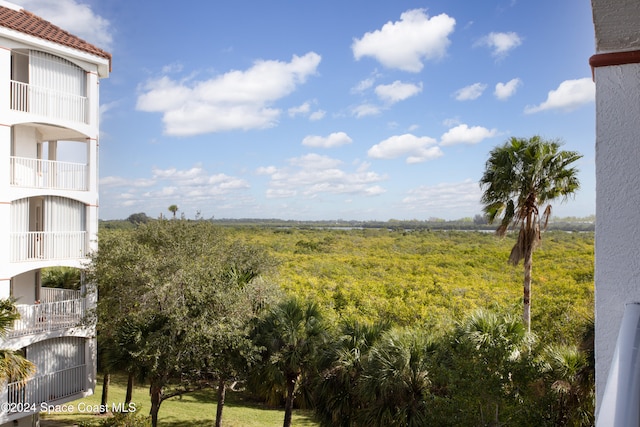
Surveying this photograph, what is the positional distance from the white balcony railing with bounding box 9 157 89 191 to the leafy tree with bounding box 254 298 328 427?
771 centimetres

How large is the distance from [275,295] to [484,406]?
8452mm

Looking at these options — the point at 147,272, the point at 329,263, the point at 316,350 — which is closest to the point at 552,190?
the point at 316,350

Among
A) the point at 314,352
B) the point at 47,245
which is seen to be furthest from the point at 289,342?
the point at 47,245

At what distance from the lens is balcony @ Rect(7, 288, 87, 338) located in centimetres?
1419

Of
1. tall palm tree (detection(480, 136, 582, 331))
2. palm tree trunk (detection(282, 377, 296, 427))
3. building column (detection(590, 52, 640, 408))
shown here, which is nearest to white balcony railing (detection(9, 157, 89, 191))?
palm tree trunk (detection(282, 377, 296, 427))

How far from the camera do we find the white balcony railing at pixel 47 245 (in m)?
14.3

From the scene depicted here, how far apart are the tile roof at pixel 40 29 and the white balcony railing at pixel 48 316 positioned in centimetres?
823

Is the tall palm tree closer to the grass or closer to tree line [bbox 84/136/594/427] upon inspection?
tree line [bbox 84/136/594/427]

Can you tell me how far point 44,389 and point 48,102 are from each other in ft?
29.1

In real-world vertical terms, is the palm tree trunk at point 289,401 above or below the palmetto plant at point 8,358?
below

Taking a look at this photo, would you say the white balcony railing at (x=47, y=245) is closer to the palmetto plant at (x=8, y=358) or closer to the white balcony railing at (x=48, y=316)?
the white balcony railing at (x=48, y=316)

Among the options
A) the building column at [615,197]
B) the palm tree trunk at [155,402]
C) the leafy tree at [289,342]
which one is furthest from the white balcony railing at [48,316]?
the building column at [615,197]

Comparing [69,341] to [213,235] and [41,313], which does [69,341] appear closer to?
[41,313]

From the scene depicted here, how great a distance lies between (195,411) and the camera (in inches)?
780
